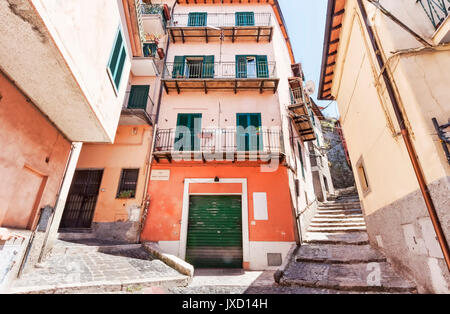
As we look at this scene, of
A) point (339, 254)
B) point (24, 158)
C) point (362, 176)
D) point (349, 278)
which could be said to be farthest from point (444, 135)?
point (24, 158)

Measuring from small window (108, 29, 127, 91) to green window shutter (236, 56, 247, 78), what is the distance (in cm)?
676

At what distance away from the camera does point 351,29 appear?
19.7ft

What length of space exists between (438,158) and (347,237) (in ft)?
17.5

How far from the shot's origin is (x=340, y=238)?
746 cm

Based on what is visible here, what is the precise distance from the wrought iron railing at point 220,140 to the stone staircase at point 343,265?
4.23 metres

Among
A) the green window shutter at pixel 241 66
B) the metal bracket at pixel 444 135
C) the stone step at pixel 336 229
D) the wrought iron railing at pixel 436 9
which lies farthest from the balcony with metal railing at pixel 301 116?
the metal bracket at pixel 444 135

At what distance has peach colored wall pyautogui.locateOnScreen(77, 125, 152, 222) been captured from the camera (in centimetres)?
910

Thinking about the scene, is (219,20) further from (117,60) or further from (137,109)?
(117,60)

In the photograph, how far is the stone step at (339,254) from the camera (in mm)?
5543

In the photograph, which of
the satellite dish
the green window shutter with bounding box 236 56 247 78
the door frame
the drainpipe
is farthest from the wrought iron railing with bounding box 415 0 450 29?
the satellite dish

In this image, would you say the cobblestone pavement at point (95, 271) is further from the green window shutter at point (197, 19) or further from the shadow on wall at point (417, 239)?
the green window shutter at point (197, 19)

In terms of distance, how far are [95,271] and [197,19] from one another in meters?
14.4

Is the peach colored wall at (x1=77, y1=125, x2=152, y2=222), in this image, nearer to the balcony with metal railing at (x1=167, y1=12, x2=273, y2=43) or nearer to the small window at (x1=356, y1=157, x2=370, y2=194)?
the balcony with metal railing at (x1=167, y1=12, x2=273, y2=43)
